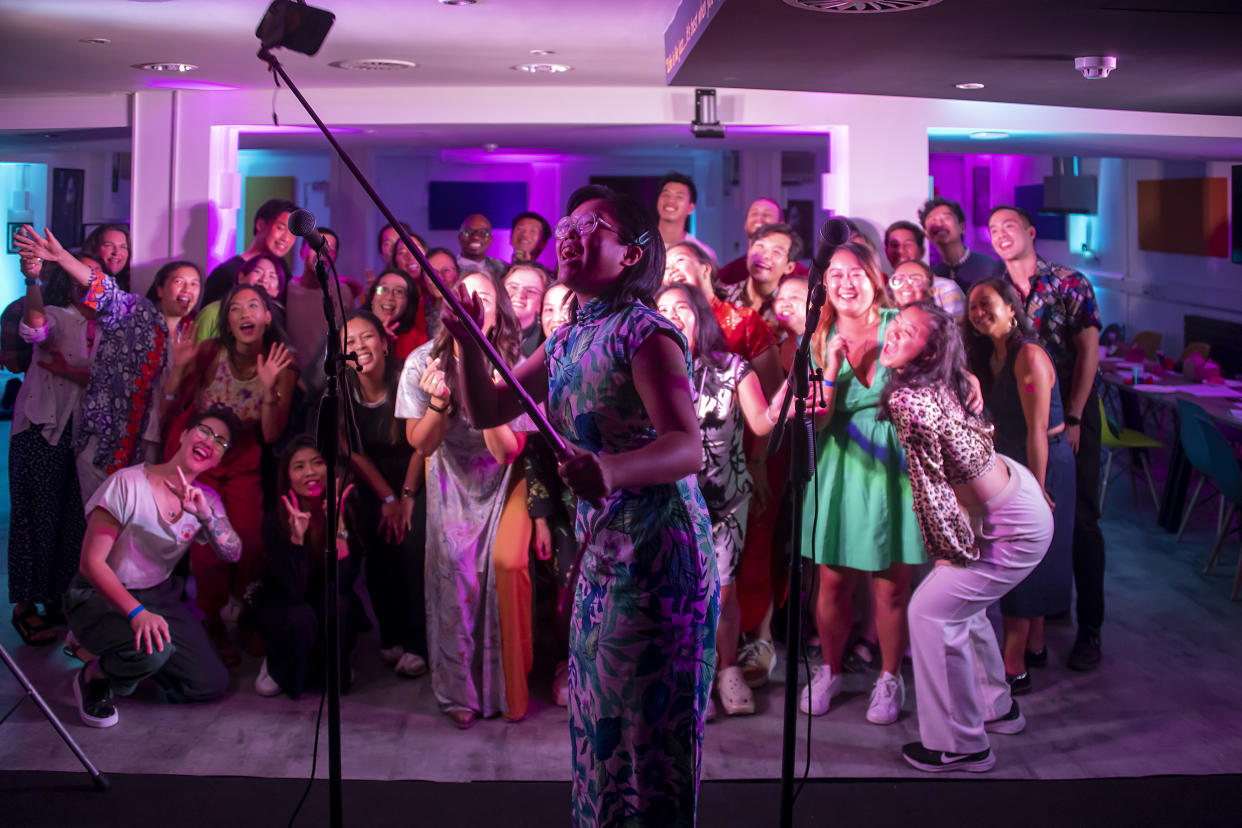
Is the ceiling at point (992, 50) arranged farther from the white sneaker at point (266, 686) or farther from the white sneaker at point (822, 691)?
the white sneaker at point (266, 686)

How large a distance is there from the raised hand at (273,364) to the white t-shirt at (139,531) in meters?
0.60

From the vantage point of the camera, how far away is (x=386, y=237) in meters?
5.72

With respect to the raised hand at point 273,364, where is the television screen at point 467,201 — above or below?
above

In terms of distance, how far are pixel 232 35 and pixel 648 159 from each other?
7326 mm

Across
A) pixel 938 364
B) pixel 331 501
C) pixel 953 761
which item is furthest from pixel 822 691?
pixel 331 501

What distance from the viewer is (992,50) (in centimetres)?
282

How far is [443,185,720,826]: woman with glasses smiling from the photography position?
181 centimetres

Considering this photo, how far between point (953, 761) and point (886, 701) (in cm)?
39

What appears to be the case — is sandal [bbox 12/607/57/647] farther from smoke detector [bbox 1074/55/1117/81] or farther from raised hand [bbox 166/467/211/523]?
smoke detector [bbox 1074/55/1117/81]

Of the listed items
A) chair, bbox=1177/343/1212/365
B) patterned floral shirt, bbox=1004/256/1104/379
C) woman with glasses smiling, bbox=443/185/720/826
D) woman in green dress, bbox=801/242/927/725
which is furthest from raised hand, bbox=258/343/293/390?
chair, bbox=1177/343/1212/365

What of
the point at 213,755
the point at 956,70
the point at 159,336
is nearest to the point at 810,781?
the point at 213,755

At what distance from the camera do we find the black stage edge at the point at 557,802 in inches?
113

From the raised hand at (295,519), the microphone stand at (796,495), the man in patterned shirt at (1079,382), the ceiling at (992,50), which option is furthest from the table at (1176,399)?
the raised hand at (295,519)

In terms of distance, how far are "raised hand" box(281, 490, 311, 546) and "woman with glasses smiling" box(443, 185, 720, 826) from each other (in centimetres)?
198
